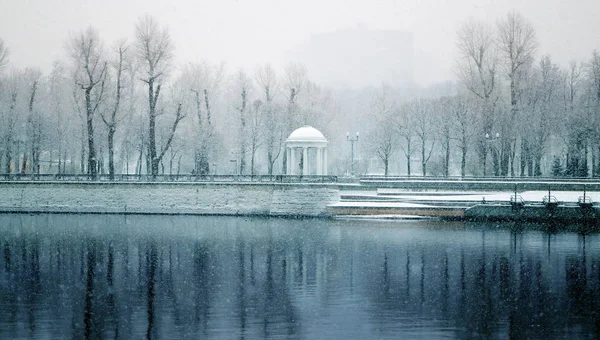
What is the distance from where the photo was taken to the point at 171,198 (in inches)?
1811

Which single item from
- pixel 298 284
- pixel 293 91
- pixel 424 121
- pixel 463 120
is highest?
pixel 293 91

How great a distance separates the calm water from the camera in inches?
615

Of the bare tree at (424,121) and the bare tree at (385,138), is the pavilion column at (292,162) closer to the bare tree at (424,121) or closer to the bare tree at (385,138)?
the bare tree at (385,138)

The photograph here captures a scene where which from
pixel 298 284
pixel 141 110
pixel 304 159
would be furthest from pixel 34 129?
pixel 298 284

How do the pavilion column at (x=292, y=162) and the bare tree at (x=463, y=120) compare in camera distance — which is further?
the bare tree at (x=463, y=120)

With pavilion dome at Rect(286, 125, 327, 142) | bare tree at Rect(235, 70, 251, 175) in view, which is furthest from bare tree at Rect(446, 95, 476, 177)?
bare tree at Rect(235, 70, 251, 175)

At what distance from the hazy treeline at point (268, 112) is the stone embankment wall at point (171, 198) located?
2.90 m

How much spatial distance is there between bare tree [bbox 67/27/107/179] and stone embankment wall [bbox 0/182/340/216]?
2730 mm

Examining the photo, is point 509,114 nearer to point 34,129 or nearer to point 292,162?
point 292,162

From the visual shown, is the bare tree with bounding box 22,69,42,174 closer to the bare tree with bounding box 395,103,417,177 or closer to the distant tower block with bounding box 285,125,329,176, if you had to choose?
the distant tower block with bounding box 285,125,329,176

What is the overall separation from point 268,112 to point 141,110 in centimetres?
1348

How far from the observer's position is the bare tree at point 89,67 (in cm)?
4853

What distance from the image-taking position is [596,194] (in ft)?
139

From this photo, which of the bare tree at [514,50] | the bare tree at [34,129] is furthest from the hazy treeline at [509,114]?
the bare tree at [34,129]
